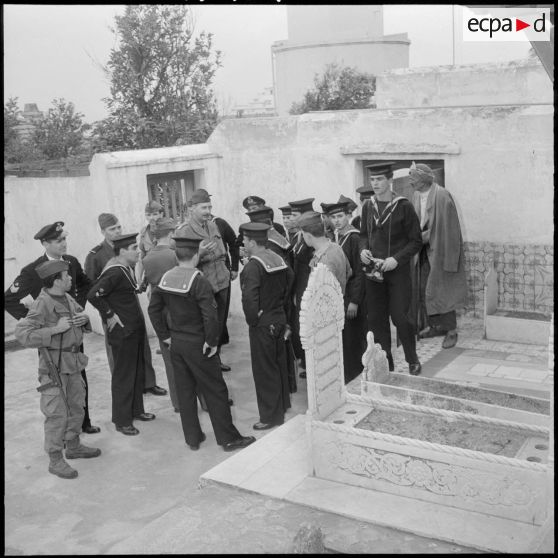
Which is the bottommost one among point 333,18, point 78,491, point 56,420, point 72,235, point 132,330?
point 78,491

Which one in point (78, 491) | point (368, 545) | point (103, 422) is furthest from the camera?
point (103, 422)

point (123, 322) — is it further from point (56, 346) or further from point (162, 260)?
point (56, 346)

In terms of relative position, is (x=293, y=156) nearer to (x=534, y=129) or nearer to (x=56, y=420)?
(x=534, y=129)

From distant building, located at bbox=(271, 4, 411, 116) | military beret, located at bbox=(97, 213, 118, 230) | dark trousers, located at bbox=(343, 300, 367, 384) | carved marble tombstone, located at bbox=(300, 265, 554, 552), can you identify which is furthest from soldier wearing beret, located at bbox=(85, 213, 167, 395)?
distant building, located at bbox=(271, 4, 411, 116)

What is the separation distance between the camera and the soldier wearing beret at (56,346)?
5758mm

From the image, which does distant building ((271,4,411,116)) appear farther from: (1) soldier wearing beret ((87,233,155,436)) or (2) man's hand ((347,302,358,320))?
(1) soldier wearing beret ((87,233,155,436))

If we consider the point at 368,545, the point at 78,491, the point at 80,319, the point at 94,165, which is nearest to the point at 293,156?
the point at 94,165

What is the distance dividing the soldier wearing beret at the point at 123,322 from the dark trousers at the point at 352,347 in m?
2.00

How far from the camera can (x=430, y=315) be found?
871cm

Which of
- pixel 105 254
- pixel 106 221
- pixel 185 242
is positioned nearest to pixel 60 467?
pixel 185 242

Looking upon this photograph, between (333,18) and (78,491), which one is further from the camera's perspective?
(333,18)

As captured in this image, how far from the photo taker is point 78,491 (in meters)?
5.63

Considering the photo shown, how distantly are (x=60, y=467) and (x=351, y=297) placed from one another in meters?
3.07

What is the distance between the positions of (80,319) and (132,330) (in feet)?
2.67
